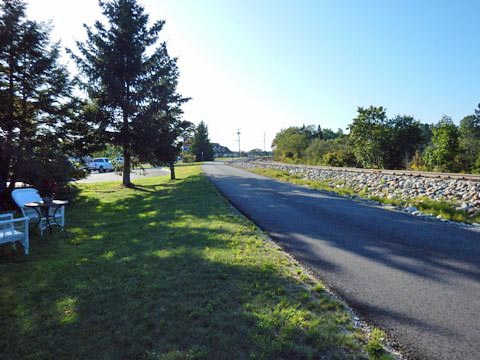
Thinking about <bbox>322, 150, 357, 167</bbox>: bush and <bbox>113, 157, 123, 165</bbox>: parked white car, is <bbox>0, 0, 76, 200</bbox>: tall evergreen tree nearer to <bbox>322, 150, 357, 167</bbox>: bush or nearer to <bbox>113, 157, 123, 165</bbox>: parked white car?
<bbox>113, 157, 123, 165</bbox>: parked white car

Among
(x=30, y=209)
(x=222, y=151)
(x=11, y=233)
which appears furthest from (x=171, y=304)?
(x=222, y=151)

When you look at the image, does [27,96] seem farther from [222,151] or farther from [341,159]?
[222,151]

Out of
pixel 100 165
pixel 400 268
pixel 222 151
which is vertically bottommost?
pixel 400 268

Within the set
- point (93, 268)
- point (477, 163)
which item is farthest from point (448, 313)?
point (477, 163)

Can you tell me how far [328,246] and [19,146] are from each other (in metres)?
11.2

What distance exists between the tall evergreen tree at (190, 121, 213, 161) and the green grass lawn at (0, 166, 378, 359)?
226 feet

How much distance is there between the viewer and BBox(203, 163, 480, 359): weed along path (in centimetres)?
269

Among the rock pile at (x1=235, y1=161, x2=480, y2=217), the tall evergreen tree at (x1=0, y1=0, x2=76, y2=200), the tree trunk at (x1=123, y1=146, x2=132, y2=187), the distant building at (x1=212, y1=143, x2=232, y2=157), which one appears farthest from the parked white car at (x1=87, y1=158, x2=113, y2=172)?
the distant building at (x1=212, y1=143, x2=232, y2=157)

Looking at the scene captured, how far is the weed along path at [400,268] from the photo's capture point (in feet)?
8.81

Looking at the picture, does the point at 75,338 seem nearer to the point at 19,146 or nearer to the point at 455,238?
the point at 455,238

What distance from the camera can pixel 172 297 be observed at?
3.22m

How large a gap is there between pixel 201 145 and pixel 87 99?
5848 cm

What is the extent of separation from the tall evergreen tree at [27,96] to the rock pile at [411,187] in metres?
14.4

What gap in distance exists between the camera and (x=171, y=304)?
3.07 m
